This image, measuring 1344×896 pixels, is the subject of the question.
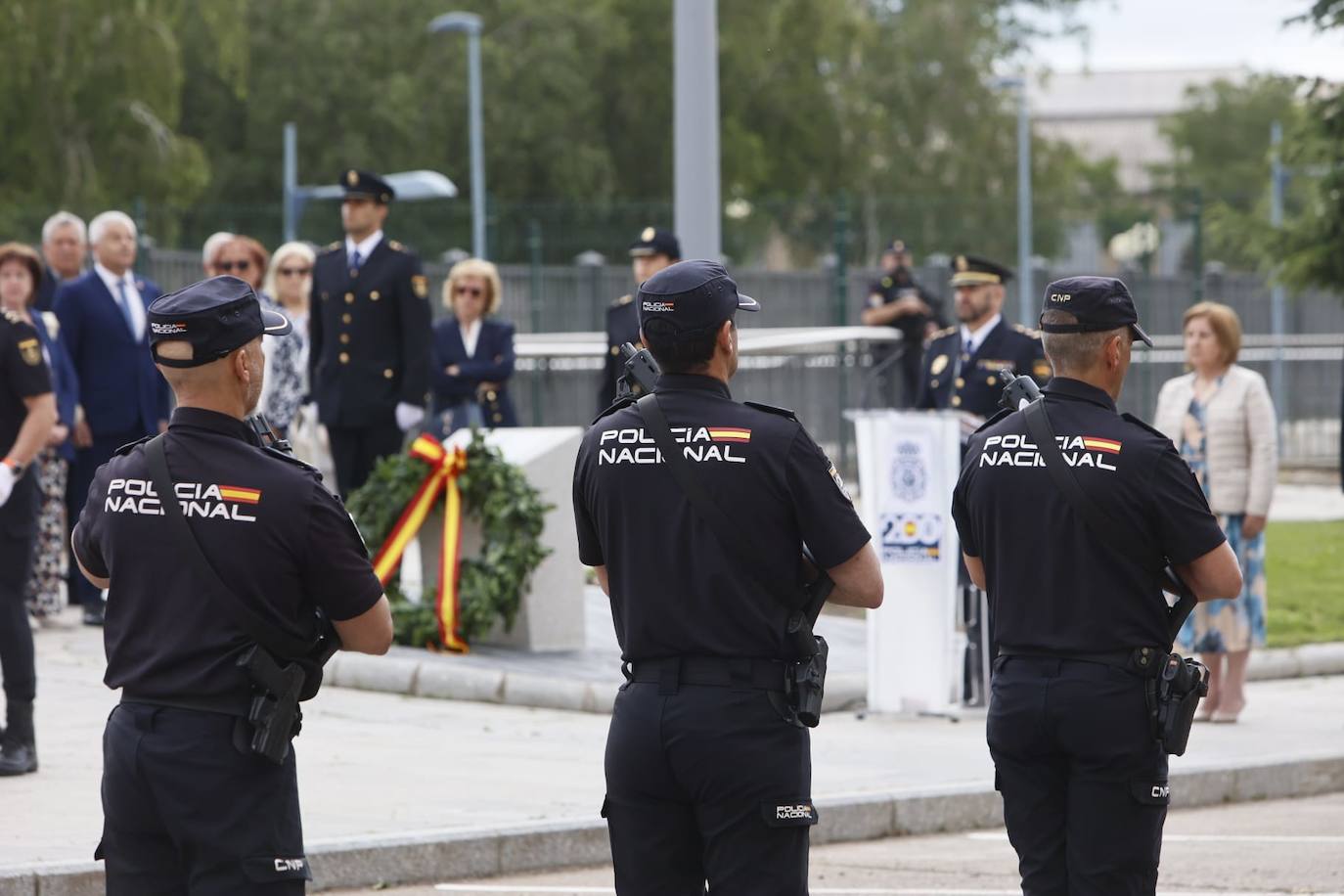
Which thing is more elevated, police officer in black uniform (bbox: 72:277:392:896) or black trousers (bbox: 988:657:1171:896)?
police officer in black uniform (bbox: 72:277:392:896)

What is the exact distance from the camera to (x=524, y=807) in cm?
802

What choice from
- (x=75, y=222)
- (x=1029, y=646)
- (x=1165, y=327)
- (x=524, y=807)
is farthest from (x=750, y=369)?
(x=1029, y=646)

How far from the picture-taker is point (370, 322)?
38.0 feet

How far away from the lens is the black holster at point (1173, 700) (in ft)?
16.9

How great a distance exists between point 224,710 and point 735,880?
1120mm

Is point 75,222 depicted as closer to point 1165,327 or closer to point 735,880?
point 735,880

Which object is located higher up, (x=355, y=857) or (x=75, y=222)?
(x=75, y=222)

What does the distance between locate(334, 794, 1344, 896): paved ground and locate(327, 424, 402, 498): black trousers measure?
4.42 metres

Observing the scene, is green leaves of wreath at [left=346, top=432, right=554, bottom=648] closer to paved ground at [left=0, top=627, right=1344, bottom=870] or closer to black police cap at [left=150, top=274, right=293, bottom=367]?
paved ground at [left=0, top=627, right=1344, bottom=870]

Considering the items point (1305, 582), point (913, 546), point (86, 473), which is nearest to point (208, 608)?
point (913, 546)

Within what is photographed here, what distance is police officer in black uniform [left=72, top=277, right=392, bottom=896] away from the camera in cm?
443

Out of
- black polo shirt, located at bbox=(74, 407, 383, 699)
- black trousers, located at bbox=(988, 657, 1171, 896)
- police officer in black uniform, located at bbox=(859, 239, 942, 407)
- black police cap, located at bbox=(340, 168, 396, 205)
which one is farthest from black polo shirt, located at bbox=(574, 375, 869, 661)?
police officer in black uniform, located at bbox=(859, 239, 942, 407)

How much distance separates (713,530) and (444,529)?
21.3 ft

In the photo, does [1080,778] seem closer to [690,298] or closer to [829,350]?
[690,298]
